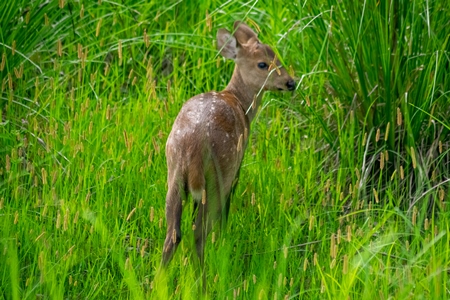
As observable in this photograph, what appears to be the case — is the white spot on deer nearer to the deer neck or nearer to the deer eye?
the deer neck

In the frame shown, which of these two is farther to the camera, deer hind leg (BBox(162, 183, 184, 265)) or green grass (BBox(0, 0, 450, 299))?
deer hind leg (BBox(162, 183, 184, 265))

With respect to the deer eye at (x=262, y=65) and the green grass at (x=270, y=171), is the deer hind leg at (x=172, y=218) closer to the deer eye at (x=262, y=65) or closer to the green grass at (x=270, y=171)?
the green grass at (x=270, y=171)

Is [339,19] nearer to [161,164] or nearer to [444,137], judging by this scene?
[444,137]

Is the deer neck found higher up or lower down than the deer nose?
lower down

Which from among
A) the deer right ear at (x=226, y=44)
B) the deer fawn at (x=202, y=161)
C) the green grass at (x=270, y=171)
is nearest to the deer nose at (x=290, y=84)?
the green grass at (x=270, y=171)

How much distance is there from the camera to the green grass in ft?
14.2

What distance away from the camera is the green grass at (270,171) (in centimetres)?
432

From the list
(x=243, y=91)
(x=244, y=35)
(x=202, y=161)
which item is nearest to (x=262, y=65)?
(x=243, y=91)

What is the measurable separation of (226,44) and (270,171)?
3.12ft

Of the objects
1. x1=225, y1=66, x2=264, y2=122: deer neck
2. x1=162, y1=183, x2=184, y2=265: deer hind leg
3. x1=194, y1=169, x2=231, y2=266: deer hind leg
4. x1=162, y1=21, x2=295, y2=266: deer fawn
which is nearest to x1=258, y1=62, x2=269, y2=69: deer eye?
x1=225, y1=66, x2=264, y2=122: deer neck

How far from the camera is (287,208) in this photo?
5156 mm

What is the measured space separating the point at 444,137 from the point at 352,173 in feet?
2.11

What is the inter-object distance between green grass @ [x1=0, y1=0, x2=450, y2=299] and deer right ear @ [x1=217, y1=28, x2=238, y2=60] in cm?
44

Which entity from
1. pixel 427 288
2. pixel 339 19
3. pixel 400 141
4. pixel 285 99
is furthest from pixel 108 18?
pixel 427 288
